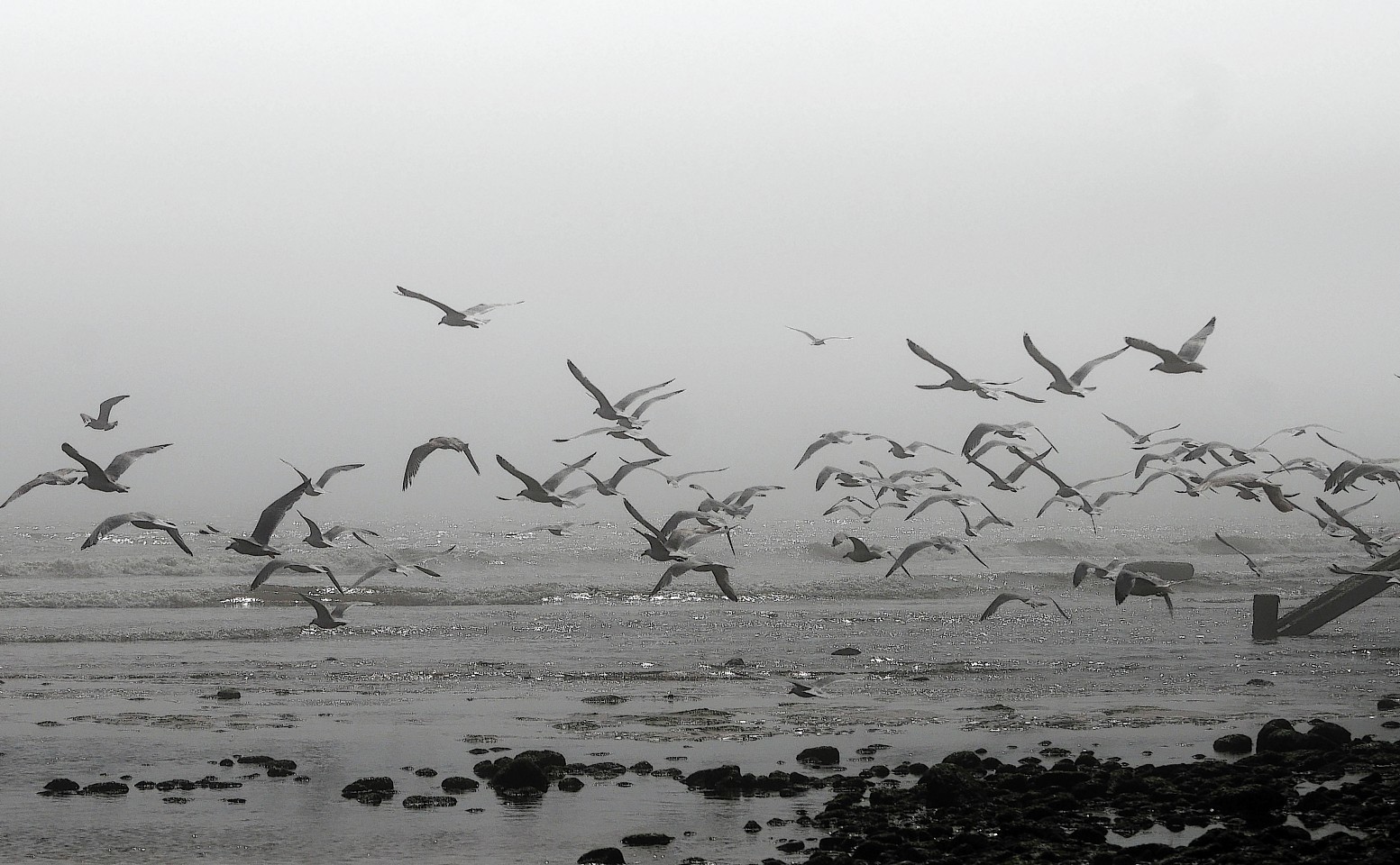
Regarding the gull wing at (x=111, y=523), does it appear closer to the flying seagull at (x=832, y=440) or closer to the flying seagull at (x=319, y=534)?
the flying seagull at (x=319, y=534)

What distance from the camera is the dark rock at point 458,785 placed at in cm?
1302

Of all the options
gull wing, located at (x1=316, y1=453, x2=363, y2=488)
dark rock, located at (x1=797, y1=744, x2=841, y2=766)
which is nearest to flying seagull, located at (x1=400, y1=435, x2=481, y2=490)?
gull wing, located at (x1=316, y1=453, x2=363, y2=488)

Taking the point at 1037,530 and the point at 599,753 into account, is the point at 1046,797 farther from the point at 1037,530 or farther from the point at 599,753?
the point at 1037,530

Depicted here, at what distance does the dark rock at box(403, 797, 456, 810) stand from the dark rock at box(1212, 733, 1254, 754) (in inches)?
327

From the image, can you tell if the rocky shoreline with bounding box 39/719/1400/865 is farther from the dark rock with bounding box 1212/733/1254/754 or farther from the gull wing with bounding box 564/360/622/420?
the gull wing with bounding box 564/360/622/420

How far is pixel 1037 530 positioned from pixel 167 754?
105m

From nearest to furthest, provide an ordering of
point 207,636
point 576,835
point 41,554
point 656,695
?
point 576,835, point 656,695, point 207,636, point 41,554

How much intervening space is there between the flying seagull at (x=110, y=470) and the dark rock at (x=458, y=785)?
4.86 metres

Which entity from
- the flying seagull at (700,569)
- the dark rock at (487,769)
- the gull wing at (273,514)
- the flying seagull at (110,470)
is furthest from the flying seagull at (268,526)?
the flying seagull at (700,569)

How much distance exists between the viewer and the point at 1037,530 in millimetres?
114062

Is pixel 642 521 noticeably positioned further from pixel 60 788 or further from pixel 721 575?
pixel 60 788

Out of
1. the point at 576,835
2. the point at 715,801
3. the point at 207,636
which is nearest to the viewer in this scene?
the point at 576,835

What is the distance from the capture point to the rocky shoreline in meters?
10.2

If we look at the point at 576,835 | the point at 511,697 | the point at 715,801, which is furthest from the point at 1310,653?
the point at 576,835
